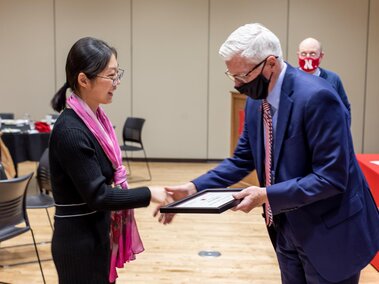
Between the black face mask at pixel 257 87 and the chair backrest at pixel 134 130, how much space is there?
19.1 ft

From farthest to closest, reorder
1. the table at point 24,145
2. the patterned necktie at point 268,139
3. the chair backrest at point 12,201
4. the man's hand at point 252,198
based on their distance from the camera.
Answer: the table at point 24,145 → the chair backrest at point 12,201 → the patterned necktie at point 268,139 → the man's hand at point 252,198

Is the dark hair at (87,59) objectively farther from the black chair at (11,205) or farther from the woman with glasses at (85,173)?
the black chair at (11,205)

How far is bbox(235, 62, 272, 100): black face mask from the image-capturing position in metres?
2.01

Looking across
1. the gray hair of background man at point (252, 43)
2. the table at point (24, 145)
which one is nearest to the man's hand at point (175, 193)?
the gray hair of background man at point (252, 43)

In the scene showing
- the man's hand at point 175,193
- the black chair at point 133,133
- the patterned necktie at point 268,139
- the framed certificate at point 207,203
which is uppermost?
the patterned necktie at point 268,139

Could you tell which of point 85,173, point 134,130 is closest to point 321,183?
point 85,173

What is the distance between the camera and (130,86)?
9445 mm

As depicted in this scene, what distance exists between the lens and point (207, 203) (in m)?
2.06

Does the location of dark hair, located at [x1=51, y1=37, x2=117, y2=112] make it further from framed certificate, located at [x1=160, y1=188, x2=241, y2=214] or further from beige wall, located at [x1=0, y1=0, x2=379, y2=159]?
beige wall, located at [x1=0, y1=0, x2=379, y2=159]

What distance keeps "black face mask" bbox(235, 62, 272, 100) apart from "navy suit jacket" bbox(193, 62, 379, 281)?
92mm

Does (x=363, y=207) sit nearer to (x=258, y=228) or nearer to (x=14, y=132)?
(x=258, y=228)

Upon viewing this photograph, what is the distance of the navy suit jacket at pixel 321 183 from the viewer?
72.6 inches

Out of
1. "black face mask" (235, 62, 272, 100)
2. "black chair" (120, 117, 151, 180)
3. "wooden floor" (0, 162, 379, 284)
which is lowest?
"wooden floor" (0, 162, 379, 284)

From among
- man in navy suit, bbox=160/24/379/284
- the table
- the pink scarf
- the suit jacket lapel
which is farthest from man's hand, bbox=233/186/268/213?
the table
